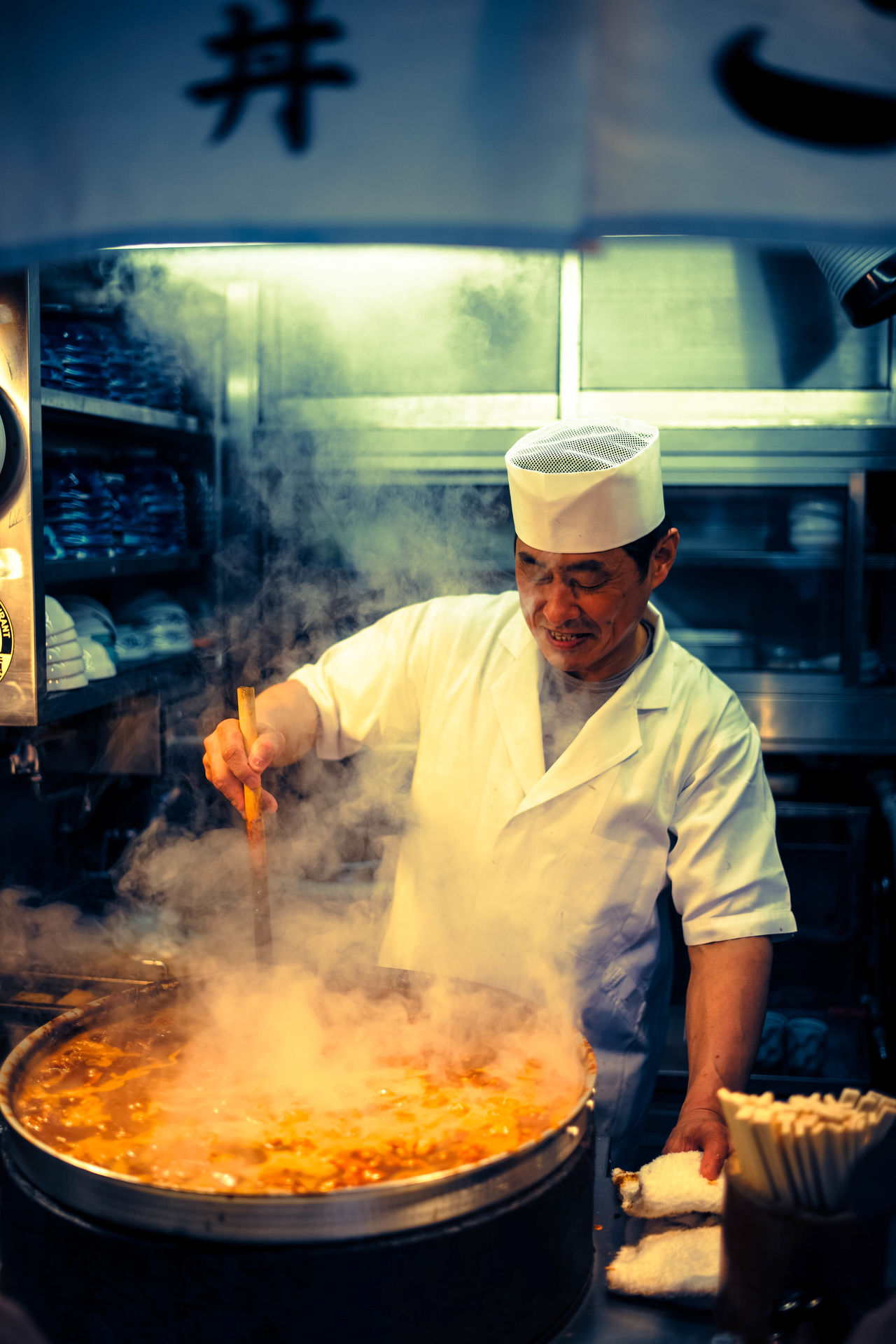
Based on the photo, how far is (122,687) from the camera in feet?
9.16

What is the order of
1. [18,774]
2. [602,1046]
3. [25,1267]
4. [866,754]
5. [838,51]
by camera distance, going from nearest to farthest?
[838,51] → [25,1267] → [602,1046] → [18,774] → [866,754]

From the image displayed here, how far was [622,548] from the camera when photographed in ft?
6.48

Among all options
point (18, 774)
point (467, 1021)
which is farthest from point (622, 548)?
point (18, 774)

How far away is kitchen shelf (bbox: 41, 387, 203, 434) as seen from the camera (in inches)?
93.5

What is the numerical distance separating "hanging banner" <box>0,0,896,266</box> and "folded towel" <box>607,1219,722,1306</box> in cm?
110

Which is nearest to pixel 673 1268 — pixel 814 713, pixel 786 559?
pixel 814 713

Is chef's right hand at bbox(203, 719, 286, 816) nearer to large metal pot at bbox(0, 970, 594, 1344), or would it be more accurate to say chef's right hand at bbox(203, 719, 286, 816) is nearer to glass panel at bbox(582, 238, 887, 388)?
large metal pot at bbox(0, 970, 594, 1344)

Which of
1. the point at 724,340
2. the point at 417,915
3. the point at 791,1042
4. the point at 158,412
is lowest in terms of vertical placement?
the point at 791,1042

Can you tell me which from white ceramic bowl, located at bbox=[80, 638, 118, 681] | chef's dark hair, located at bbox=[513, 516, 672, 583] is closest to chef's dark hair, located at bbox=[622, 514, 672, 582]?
chef's dark hair, located at bbox=[513, 516, 672, 583]

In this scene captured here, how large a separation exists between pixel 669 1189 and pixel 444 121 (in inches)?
49.4

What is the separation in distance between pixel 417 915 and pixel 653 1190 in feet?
3.52

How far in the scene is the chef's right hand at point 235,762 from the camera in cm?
180

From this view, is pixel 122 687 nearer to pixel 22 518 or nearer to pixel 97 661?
pixel 97 661

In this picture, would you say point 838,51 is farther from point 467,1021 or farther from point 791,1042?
point 791,1042
